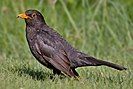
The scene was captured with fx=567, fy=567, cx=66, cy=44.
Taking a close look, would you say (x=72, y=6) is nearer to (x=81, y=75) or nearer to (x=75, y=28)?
(x=75, y=28)

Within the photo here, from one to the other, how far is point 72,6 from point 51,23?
1864 millimetres

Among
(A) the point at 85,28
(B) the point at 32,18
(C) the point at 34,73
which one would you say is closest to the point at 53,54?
(C) the point at 34,73

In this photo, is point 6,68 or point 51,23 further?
point 51,23

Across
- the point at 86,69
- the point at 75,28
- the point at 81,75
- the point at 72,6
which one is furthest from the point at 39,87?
the point at 72,6

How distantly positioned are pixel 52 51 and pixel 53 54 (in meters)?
0.06

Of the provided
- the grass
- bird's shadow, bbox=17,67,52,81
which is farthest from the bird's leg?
the grass

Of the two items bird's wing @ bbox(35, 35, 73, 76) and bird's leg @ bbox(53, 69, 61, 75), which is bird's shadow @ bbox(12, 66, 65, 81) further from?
bird's wing @ bbox(35, 35, 73, 76)

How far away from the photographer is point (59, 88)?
6.94 metres

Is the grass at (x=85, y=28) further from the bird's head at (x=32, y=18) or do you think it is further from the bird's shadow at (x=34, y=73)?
the bird's head at (x=32, y=18)

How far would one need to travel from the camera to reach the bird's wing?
24.8 feet

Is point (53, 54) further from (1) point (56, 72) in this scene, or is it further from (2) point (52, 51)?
(1) point (56, 72)

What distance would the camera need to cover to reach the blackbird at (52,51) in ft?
24.9

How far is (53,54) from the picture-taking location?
25.1 feet

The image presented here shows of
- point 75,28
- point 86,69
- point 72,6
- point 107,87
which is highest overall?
point 72,6
